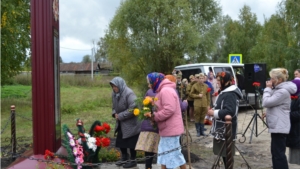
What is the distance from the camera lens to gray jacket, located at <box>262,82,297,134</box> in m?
4.96

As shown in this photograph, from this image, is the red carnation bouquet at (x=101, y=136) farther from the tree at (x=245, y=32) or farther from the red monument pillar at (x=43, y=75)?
the tree at (x=245, y=32)

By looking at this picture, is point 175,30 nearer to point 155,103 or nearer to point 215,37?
point 215,37

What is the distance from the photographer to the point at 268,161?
6.96 metres

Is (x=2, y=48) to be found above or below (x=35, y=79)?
above

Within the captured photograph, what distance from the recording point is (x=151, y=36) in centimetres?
1677

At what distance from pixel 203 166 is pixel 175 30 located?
35.3 ft

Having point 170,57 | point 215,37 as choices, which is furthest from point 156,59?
point 215,37

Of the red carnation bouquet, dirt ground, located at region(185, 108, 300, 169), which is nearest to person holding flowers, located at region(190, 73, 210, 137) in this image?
dirt ground, located at region(185, 108, 300, 169)

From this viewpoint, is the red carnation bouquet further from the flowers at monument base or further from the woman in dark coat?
the woman in dark coat

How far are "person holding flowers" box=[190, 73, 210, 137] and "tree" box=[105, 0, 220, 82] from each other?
676 centimetres

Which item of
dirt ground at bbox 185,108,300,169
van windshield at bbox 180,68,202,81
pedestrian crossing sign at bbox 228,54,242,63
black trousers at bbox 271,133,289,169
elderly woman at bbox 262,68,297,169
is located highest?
pedestrian crossing sign at bbox 228,54,242,63

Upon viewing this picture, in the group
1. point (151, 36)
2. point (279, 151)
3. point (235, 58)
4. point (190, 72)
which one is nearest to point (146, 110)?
point (279, 151)

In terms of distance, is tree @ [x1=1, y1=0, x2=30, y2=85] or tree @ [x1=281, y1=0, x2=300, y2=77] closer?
tree @ [x1=1, y1=0, x2=30, y2=85]

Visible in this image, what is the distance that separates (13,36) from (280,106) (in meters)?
12.7
